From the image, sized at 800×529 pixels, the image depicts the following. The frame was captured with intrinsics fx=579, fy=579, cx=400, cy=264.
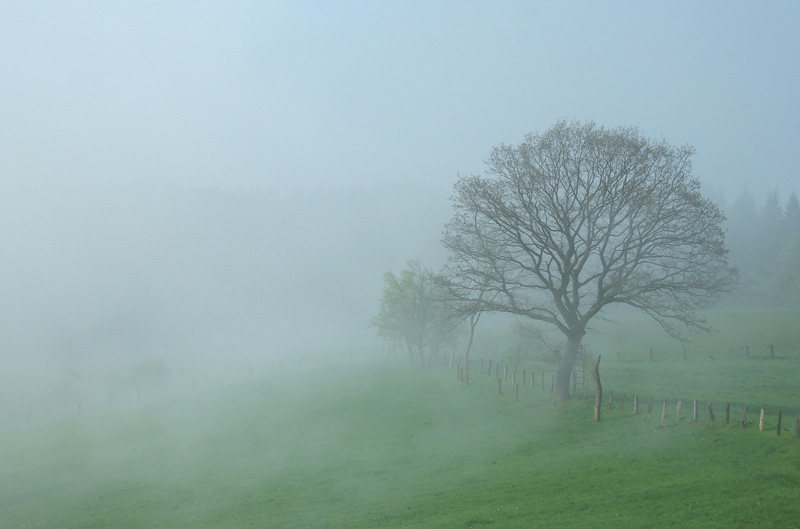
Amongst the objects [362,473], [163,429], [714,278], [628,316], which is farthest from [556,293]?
[628,316]

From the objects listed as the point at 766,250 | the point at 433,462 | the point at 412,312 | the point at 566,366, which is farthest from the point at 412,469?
the point at 766,250

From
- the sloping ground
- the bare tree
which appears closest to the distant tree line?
the bare tree

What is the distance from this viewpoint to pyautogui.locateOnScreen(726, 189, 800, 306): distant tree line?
278ft

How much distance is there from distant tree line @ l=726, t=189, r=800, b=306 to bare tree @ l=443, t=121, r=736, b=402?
2447cm

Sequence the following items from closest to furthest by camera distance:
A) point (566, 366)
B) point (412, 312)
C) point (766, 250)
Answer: point (566, 366)
point (412, 312)
point (766, 250)

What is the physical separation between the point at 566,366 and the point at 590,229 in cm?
843

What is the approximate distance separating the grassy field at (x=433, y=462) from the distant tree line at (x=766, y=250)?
27.6 metres

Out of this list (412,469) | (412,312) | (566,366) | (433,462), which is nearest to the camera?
(412,469)

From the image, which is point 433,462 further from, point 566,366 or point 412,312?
point 412,312

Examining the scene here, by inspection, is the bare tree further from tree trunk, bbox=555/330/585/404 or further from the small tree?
the small tree

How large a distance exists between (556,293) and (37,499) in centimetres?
3072

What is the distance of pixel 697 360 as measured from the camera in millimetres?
52125

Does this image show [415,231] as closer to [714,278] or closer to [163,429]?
[163,429]

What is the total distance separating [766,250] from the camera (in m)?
111
